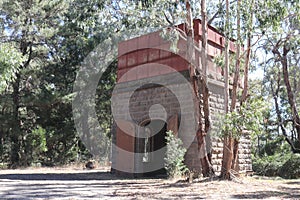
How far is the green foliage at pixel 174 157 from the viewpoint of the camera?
8.96 metres

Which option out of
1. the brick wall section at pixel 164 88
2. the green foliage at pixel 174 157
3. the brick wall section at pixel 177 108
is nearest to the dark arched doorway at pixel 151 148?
the brick wall section at pixel 164 88

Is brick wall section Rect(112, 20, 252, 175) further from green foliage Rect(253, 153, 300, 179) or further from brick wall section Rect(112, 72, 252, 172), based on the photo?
green foliage Rect(253, 153, 300, 179)

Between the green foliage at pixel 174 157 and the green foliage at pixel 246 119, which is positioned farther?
the green foliage at pixel 174 157

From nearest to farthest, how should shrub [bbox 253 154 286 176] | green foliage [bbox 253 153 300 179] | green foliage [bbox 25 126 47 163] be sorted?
1. green foliage [bbox 253 153 300 179]
2. shrub [bbox 253 154 286 176]
3. green foliage [bbox 25 126 47 163]

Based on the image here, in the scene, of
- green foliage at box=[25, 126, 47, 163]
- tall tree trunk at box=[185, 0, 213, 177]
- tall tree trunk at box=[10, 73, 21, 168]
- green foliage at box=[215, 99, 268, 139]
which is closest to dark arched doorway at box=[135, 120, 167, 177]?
tall tree trunk at box=[185, 0, 213, 177]

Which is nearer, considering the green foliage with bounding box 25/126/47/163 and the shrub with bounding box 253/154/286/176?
the shrub with bounding box 253/154/286/176

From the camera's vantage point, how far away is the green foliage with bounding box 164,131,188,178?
8.96m

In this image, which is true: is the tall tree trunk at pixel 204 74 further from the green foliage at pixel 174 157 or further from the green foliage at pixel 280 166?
the green foliage at pixel 280 166

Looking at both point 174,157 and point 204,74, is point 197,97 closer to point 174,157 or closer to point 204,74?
point 204,74

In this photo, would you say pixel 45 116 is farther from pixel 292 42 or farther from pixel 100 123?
pixel 292 42

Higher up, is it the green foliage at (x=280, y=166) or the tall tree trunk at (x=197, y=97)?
the tall tree trunk at (x=197, y=97)

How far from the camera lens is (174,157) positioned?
8953 millimetres

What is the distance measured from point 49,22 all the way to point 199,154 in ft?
43.9

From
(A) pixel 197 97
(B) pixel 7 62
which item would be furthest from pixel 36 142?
(A) pixel 197 97
